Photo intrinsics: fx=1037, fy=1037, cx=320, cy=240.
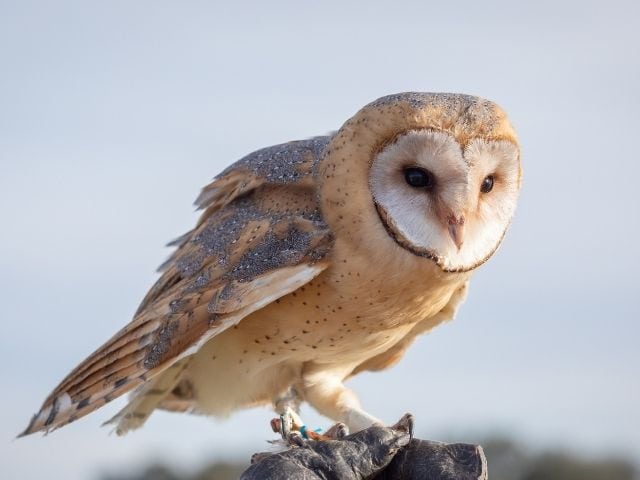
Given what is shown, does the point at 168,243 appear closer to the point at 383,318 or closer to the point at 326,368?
the point at 326,368

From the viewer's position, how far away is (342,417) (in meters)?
4.39

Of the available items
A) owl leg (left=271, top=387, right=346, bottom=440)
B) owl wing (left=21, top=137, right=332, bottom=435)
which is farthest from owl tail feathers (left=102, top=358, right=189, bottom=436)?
owl leg (left=271, top=387, right=346, bottom=440)

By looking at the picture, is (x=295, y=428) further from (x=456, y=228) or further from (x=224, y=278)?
(x=456, y=228)

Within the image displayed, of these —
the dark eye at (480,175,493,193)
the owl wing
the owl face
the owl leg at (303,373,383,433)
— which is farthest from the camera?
the owl leg at (303,373,383,433)

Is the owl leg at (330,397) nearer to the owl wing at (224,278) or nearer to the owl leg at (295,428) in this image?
the owl leg at (295,428)

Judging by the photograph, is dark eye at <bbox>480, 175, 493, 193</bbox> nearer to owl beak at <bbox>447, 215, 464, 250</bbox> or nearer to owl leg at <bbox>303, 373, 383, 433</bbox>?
owl beak at <bbox>447, 215, 464, 250</bbox>

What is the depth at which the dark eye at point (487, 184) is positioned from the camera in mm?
3777

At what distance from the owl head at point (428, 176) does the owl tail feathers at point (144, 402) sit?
110 cm

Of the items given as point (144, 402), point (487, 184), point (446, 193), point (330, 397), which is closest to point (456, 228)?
point (446, 193)

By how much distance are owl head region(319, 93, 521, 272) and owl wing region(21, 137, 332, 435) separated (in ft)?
0.70

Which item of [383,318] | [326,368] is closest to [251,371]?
[326,368]

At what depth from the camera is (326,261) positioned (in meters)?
3.91

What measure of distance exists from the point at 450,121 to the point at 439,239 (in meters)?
0.44

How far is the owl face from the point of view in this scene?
3619 mm
